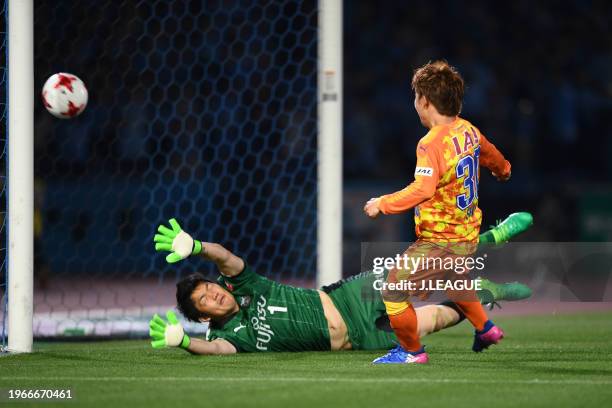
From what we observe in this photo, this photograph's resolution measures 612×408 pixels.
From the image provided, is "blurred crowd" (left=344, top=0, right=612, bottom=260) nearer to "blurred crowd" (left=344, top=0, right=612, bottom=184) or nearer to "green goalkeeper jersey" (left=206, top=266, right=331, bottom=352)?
"blurred crowd" (left=344, top=0, right=612, bottom=184)

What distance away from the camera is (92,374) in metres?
4.98

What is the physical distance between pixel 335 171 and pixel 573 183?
747 cm

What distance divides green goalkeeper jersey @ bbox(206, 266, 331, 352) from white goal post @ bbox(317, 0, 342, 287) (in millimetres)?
1102

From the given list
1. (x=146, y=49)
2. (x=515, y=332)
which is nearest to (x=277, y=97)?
(x=146, y=49)

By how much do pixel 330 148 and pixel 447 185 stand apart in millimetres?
2021

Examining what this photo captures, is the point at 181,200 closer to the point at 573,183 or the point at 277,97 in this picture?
the point at 277,97

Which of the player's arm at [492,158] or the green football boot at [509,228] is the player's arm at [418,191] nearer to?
the player's arm at [492,158]

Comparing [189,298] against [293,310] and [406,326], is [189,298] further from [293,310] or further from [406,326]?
[406,326]

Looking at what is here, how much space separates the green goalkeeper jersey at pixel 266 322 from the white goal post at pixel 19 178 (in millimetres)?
1123

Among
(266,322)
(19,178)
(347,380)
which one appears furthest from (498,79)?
(347,380)

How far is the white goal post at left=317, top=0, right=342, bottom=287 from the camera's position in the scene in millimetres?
7086

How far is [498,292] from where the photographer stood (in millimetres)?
5938

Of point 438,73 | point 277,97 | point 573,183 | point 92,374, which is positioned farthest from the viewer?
point 573,183

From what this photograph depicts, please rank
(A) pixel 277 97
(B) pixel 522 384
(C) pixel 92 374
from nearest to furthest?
(B) pixel 522 384, (C) pixel 92 374, (A) pixel 277 97
